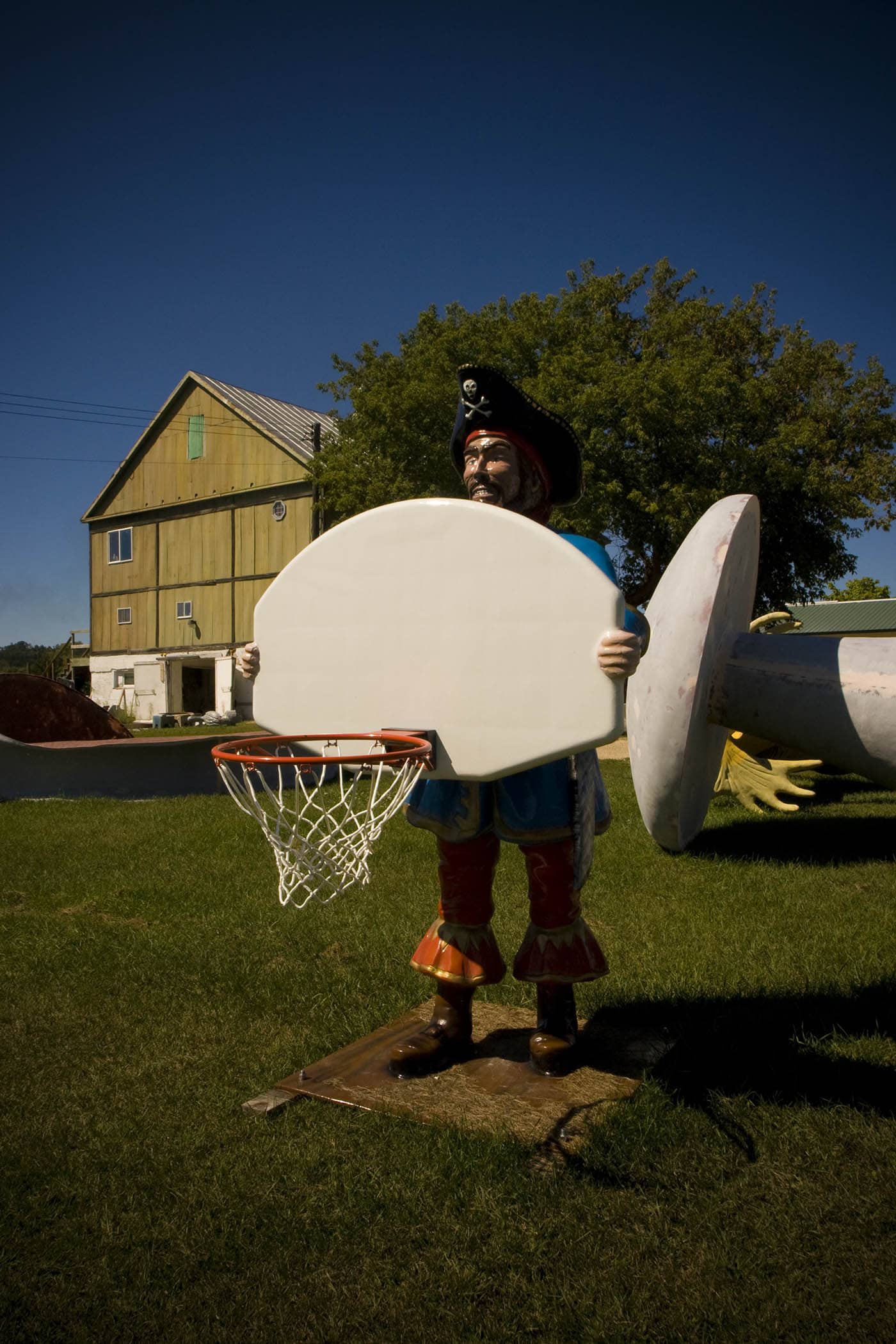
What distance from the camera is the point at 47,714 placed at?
10492 mm

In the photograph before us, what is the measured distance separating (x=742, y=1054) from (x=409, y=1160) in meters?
1.29

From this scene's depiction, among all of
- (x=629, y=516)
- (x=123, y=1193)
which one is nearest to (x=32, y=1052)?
(x=123, y=1193)

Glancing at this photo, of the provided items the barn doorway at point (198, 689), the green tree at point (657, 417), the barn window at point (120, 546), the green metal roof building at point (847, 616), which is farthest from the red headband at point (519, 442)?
the green metal roof building at point (847, 616)

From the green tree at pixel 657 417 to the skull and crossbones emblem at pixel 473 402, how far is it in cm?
1350

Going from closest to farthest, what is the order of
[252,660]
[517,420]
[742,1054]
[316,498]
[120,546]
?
1. [252,660]
2. [517,420]
3. [742,1054]
4. [316,498]
5. [120,546]

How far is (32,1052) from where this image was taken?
3.27 m

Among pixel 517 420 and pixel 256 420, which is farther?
pixel 256 420

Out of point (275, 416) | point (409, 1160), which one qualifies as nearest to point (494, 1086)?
point (409, 1160)

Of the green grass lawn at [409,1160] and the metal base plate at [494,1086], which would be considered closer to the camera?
the green grass lawn at [409,1160]

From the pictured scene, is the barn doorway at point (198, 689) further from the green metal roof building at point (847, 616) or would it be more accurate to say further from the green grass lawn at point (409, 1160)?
the green grass lawn at point (409, 1160)

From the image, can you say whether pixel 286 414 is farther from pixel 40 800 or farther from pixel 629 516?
pixel 40 800

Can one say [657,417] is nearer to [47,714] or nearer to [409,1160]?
[47,714]

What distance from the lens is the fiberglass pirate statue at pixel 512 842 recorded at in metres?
2.99

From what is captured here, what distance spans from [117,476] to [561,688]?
90.7 ft
